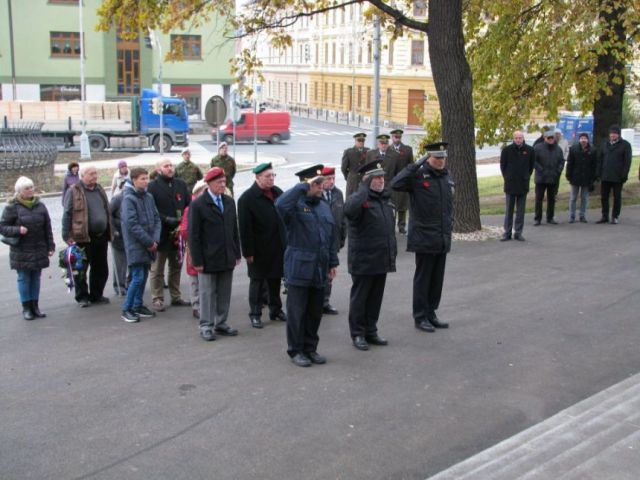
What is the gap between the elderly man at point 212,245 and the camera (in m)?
8.38

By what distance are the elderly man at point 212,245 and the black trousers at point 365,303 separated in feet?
4.45

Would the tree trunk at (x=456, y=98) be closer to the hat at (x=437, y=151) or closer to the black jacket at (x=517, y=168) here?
the black jacket at (x=517, y=168)

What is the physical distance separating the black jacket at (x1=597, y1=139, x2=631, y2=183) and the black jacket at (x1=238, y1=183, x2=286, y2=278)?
345 inches

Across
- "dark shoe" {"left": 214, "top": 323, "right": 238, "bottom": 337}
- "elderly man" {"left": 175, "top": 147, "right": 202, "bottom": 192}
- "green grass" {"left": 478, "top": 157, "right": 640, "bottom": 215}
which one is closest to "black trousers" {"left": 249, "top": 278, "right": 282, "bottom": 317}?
"dark shoe" {"left": 214, "top": 323, "right": 238, "bottom": 337}

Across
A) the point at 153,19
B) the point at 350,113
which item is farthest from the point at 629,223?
the point at 350,113

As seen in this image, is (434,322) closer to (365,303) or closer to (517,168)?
(365,303)

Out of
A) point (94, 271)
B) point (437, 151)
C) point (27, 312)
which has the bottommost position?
point (27, 312)

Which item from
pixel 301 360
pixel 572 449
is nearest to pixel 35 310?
pixel 301 360

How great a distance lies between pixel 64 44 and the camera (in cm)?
5628

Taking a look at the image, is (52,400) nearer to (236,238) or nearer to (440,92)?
(236,238)

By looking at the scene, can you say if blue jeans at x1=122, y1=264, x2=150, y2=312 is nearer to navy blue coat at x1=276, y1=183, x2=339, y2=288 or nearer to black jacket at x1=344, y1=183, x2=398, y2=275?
Result: navy blue coat at x1=276, y1=183, x2=339, y2=288

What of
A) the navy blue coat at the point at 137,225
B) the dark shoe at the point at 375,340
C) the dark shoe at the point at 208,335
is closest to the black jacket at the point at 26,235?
the navy blue coat at the point at 137,225

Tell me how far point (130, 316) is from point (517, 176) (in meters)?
7.36

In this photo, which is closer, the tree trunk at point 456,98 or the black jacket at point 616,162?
the tree trunk at point 456,98
